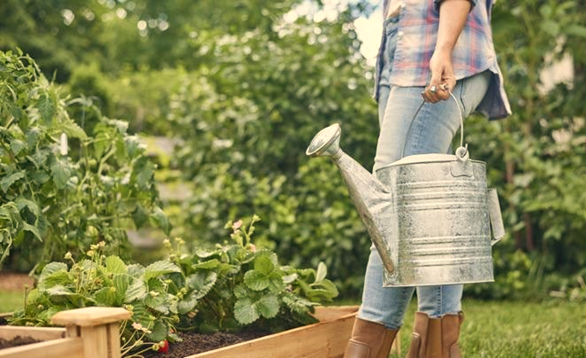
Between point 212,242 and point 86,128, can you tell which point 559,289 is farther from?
point 86,128

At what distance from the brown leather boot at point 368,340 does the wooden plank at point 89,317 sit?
0.76m

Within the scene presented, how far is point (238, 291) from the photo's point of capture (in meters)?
2.34

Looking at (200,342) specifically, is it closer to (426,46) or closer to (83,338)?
(83,338)

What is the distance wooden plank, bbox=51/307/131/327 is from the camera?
Answer: 1531 millimetres

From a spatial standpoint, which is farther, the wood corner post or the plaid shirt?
the plaid shirt

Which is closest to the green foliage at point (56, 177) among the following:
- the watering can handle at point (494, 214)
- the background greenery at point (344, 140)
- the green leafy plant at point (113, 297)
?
the green leafy plant at point (113, 297)

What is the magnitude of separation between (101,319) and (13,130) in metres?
1.02

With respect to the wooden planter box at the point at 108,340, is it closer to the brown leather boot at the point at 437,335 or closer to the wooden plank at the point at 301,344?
the wooden plank at the point at 301,344

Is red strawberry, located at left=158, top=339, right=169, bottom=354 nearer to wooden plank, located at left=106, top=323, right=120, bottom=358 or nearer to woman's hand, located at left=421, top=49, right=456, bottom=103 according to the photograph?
wooden plank, located at left=106, top=323, right=120, bottom=358

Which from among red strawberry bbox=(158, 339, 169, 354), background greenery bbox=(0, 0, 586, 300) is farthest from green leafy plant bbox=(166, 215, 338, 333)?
background greenery bbox=(0, 0, 586, 300)

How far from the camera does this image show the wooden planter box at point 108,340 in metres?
1.53

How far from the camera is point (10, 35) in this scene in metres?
11.3

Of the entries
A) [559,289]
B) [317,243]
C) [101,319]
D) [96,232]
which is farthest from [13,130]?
[559,289]

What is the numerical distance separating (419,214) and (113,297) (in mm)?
747
